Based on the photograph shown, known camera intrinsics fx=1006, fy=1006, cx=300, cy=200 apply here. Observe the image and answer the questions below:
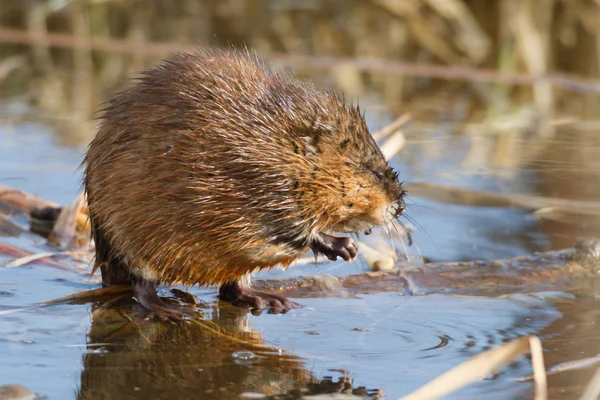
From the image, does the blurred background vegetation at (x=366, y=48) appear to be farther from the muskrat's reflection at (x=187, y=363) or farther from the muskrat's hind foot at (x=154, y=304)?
the muskrat's reflection at (x=187, y=363)

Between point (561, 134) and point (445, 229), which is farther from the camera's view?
point (561, 134)

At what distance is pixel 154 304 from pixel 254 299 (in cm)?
34

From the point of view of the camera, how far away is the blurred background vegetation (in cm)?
790

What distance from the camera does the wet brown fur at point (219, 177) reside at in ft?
10.7

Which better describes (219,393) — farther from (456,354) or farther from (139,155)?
(139,155)

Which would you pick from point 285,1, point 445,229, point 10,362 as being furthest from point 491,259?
point 285,1

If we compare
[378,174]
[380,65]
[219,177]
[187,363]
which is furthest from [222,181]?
[380,65]

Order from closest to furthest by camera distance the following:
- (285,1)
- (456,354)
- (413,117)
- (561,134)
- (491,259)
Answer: (456,354) < (491,259) < (561,134) < (413,117) < (285,1)

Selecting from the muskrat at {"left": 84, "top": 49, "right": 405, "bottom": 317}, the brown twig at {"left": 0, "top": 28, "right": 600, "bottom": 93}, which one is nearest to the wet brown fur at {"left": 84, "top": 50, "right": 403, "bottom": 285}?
the muskrat at {"left": 84, "top": 49, "right": 405, "bottom": 317}

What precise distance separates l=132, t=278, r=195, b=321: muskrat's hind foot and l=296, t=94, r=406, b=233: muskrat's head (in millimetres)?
558

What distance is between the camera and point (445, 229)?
4.55 m

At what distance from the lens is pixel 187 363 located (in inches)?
110

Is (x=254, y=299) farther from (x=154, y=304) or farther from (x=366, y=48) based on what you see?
(x=366, y=48)

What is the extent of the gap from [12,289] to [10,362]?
2.48 feet
